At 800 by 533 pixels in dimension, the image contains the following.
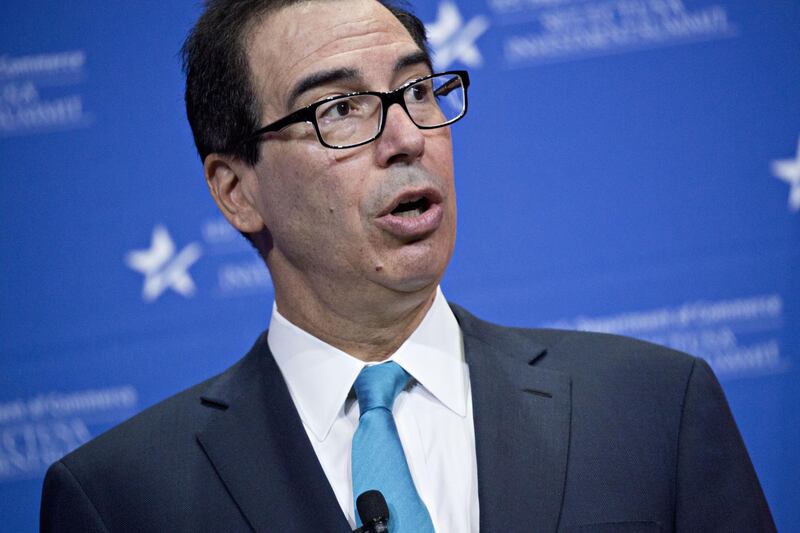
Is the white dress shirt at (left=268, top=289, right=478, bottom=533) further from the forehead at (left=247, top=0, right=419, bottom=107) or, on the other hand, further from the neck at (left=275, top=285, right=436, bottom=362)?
the forehead at (left=247, top=0, right=419, bottom=107)

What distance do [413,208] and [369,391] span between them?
38cm

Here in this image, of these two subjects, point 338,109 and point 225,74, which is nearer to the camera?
point 338,109

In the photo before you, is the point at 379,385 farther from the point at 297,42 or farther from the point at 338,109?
the point at 297,42

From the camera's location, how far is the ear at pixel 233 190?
82.0 inches

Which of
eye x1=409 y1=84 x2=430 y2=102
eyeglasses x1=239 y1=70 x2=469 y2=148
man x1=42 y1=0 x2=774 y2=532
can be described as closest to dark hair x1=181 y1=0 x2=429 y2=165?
man x1=42 y1=0 x2=774 y2=532

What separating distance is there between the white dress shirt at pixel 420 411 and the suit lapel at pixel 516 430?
51 millimetres

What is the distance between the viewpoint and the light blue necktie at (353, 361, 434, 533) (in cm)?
172

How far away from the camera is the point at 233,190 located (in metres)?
2.13

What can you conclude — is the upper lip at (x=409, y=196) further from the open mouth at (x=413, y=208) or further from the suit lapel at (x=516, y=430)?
the suit lapel at (x=516, y=430)

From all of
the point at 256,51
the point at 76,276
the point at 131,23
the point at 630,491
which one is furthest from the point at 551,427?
the point at 131,23

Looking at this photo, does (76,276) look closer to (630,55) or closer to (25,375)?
(25,375)

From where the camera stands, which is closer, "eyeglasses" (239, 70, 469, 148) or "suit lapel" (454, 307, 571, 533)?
"suit lapel" (454, 307, 571, 533)

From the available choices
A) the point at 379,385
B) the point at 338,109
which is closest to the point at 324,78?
the point at 338,109

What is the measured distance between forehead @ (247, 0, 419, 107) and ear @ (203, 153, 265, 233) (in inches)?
7.5
